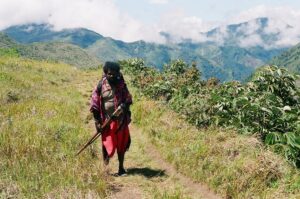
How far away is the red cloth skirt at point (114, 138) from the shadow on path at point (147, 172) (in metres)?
0.74

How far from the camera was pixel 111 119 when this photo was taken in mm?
10711

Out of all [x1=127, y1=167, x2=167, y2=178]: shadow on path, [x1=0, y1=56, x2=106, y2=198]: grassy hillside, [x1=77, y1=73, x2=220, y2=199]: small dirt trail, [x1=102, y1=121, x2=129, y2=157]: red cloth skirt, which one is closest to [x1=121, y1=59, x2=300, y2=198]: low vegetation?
[x1=77, y1=73, x2=220, y2=199]: small dirt trail

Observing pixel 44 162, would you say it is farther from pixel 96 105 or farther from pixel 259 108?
pixel 259 108

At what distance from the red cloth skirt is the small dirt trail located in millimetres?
465

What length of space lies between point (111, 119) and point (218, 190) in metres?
2.93

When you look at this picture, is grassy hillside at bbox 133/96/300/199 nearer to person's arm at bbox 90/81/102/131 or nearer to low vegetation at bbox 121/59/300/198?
low vegetation at bbox 121/59/300/198

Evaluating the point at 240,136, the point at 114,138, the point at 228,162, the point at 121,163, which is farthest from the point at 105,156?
the point at 240,136

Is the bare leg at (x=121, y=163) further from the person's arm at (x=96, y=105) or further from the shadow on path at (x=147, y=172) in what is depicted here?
the person's arm at (x=96, y=105)

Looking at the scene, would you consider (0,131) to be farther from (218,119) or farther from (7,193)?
(218,119)

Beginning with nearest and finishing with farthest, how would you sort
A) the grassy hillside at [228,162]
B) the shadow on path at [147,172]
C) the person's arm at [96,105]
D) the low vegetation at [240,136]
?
1. the grassy hillside at [228,162]
2. the low vegetation at [240,136]
3. the person's arm at [96,105]
4. the shadow on path at [147,172]

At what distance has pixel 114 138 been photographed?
1080 centimetres

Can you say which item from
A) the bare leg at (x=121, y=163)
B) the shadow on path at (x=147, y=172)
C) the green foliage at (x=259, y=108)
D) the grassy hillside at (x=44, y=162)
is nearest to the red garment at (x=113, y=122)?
the bare leg at (x=121, y=163)

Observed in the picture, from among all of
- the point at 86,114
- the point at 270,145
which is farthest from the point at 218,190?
the point at 86,114

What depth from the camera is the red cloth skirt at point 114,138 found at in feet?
35.3
